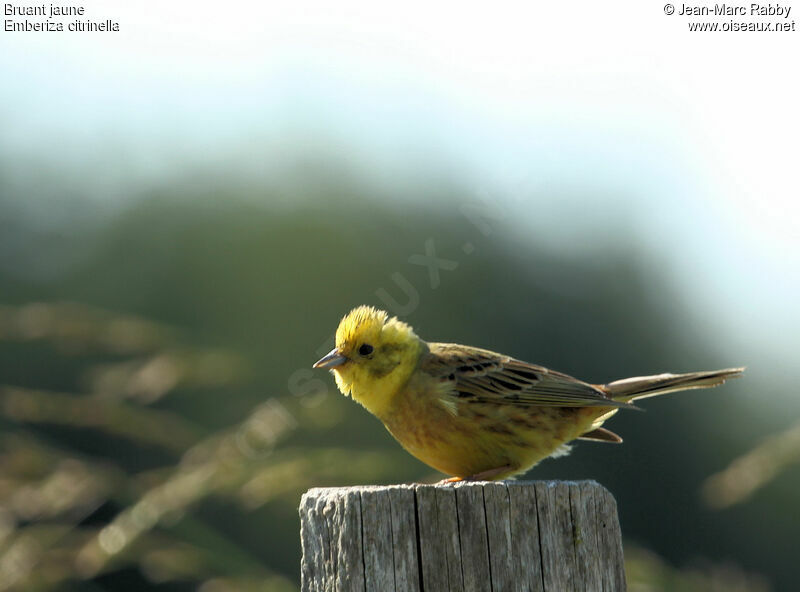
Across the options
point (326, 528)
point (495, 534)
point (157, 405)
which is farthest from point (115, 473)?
point (157, 405)

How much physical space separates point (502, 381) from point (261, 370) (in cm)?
1171

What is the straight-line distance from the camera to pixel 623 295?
28.6 metres

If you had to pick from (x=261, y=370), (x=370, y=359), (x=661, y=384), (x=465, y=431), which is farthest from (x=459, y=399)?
(x=261, y=370)

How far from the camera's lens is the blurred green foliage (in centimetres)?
497

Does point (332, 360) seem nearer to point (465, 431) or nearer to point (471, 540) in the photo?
point (465, 431)

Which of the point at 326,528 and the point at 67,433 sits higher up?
the point at 67,433

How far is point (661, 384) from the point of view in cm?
584

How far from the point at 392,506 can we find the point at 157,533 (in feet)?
7.69

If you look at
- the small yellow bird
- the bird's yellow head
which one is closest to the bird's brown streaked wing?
the small yellow bird

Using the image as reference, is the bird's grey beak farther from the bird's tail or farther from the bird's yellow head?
the bird's tail

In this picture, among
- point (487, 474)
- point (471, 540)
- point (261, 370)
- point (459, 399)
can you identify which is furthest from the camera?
point (261, 370)

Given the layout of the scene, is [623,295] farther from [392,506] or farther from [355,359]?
[392,506]

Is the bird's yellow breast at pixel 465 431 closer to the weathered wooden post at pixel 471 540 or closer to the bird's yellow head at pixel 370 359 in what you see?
the bird's yellow head at pixel 370 359

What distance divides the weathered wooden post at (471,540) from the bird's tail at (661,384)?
2.52 metres
